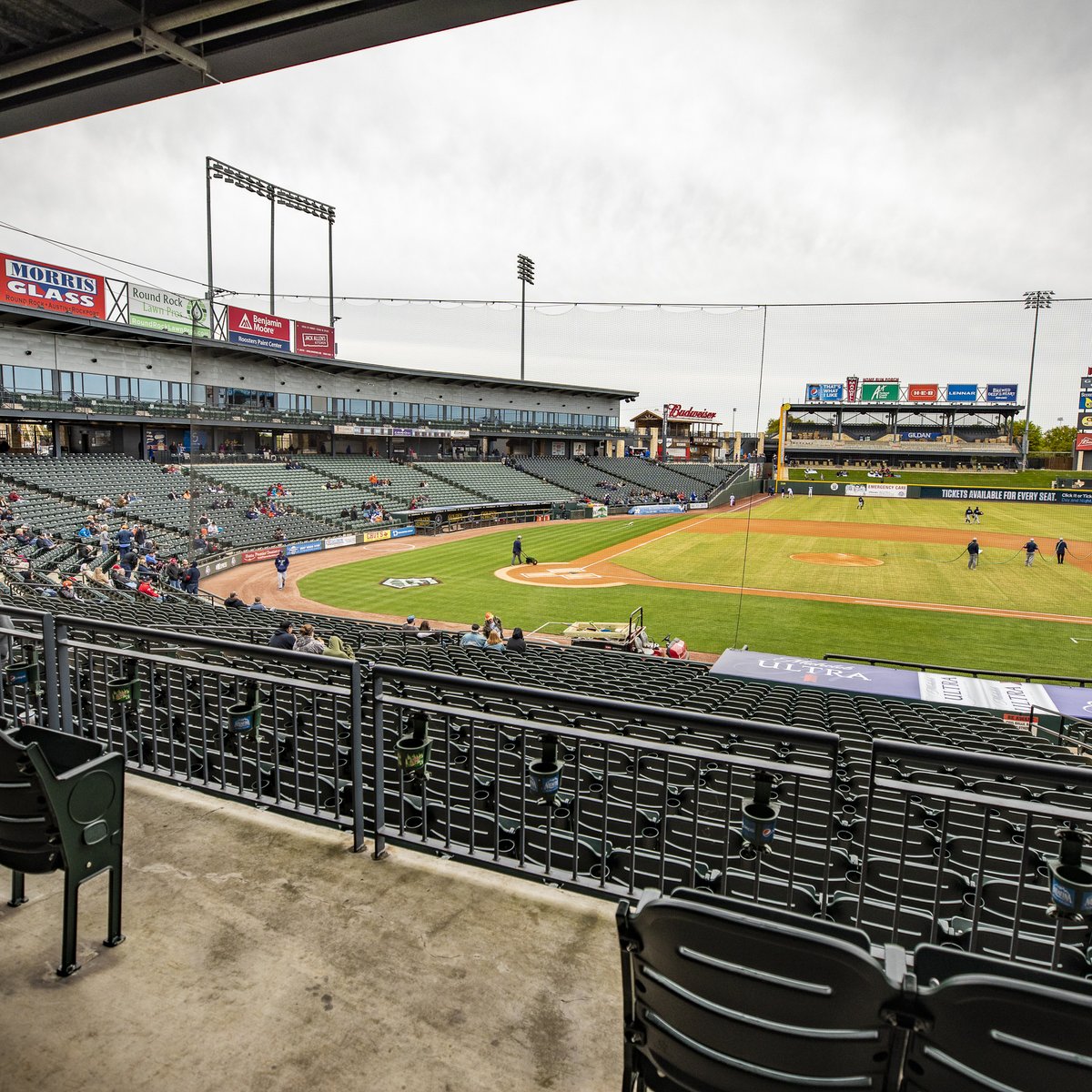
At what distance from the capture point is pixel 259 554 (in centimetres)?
3562

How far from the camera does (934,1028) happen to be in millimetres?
1792

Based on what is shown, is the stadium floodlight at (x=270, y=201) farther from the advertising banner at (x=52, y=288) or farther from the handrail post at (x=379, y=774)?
the handrail post at (x=379, y=774)

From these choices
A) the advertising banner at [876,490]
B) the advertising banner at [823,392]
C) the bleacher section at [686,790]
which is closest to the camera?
the bleacher section at [686,790]

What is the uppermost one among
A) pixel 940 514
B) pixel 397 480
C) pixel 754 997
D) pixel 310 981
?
pixel 754 997

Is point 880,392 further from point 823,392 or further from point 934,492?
point 934,492

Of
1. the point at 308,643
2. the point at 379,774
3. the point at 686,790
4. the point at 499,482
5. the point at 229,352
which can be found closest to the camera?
the point at 379,774

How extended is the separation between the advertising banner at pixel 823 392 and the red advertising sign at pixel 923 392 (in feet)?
36.6

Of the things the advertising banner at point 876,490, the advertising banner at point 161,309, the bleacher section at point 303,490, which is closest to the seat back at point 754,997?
the bleacher section at point 303,490

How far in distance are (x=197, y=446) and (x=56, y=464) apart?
12564mm

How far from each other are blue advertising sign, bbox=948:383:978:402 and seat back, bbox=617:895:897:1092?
5163 inches

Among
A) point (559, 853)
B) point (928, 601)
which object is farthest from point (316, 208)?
point (559, 853)

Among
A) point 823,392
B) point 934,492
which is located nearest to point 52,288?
point 934,492

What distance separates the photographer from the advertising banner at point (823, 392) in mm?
117438

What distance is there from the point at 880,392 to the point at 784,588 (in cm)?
10062
